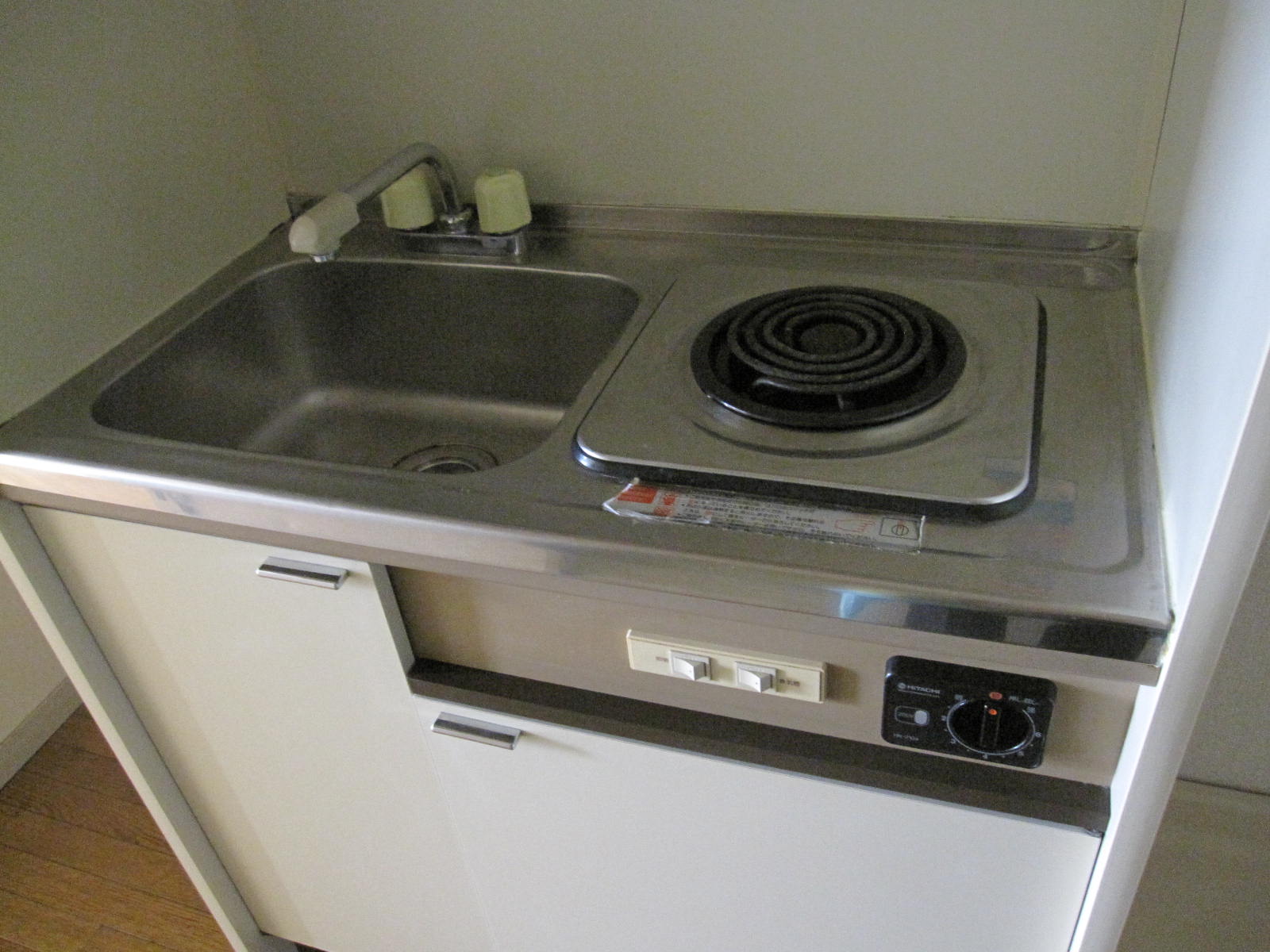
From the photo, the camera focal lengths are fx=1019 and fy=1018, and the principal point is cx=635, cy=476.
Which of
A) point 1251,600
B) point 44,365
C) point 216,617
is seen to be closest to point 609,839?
point 216,617

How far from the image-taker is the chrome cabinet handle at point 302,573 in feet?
3.07

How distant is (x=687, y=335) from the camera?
106 cm

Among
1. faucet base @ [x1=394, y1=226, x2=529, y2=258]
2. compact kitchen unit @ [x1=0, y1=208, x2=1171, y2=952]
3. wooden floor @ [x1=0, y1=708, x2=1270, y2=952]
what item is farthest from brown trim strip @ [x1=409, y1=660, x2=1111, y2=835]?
faucet base @ [x1=394, y1=226, x2=529, y2=258]

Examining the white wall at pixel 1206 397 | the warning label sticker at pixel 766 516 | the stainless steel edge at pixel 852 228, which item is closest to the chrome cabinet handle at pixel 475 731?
the warning label sticker at pixel 766 516

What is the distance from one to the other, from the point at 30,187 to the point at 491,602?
2.17ft

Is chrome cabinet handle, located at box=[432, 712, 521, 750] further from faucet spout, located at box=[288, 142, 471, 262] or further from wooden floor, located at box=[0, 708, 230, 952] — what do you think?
wooden floor, located at box=[0, 708, 230, 952]

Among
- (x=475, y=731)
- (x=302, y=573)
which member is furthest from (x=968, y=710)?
(x=302, y=573)

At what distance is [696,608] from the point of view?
805 mm

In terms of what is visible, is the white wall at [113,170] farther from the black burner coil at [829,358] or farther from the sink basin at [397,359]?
the black burner coil at [829,358]

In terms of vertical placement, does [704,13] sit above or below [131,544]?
above

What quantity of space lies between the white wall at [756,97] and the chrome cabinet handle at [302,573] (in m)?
0.62

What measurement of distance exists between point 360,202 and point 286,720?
0.57m

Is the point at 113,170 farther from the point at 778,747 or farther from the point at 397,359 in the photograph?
the point at 778,747

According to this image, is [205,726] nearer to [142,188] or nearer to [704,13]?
[142,188]
